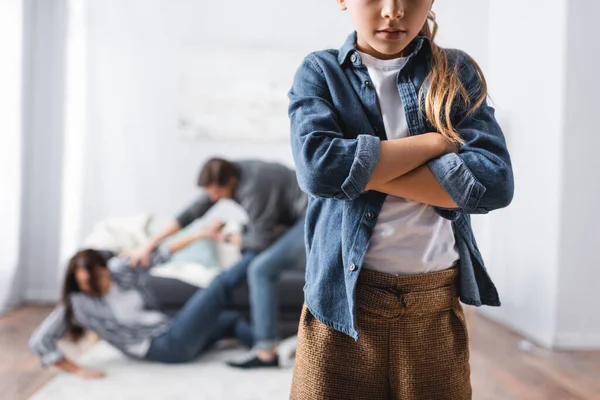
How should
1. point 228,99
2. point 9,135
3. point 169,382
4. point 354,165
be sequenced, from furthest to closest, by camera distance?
point 228,99 < point 9,135 < point 169,382 < point 354,165

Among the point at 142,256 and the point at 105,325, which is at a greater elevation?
the point at 142,256

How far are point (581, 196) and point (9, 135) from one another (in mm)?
3439

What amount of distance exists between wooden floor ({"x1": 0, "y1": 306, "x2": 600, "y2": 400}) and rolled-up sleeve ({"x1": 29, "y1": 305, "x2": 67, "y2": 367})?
0.09 metres

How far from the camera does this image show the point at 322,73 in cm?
91

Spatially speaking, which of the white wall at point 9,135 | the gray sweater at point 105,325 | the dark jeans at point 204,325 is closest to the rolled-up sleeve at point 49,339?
the gray sweater at point 105,325

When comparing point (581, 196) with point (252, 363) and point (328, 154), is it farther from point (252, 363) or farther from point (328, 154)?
point (328, 154)

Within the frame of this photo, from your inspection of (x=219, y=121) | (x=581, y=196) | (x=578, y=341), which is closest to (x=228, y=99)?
(x=219, y=121)

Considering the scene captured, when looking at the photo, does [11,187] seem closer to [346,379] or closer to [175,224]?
[175,224]

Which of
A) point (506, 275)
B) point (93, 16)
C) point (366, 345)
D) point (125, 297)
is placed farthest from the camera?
point (93, 16)

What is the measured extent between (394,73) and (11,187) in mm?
3476

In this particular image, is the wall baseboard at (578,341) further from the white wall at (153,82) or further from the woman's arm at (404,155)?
the woman's arm at (404,155)

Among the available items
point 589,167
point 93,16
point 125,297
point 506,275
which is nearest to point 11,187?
point 93,16

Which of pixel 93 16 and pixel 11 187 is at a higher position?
pixel 93 16

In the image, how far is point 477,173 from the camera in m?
0.82
